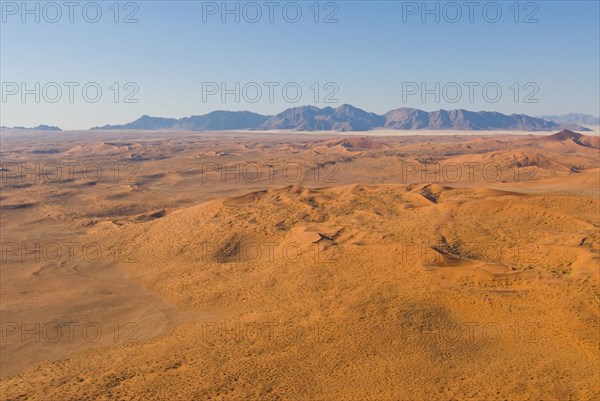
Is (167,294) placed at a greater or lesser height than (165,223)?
lesser

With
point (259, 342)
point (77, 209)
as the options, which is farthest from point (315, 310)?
point (77, 209)

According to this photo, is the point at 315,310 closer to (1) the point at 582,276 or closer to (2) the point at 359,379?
(2) the point at 359,379

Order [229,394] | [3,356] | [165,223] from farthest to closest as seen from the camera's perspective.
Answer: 1. [165,223]
2. [3,356]
3. [229,394]

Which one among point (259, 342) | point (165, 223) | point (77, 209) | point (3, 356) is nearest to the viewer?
point (259, 342)

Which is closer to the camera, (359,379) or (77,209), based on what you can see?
(359,379)

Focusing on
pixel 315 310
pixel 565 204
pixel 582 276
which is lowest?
pixel 315 310

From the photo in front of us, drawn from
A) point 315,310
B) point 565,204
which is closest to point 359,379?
point 315,310

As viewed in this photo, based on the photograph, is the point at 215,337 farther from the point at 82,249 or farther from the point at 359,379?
the point at 82,249
